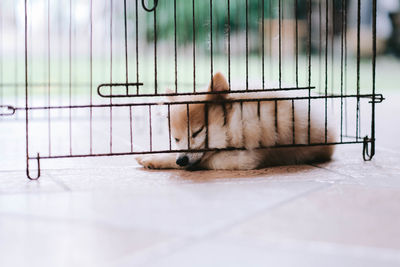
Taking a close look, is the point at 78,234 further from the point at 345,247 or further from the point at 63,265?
the point at 345,247

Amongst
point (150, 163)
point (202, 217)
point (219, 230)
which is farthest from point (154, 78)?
point (219, 230)

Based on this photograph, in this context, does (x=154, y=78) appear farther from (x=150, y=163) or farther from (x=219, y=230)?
(x=219, y=230)

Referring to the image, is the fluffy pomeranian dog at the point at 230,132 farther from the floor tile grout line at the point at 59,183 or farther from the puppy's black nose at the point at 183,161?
the floor tile grout line at the point at 59,183

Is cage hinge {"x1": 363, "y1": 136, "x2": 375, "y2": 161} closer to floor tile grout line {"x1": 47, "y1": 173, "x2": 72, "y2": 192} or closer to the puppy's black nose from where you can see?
the puppy's black nose

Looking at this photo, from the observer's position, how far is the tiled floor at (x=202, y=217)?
123 cm

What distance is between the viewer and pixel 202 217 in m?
1.53

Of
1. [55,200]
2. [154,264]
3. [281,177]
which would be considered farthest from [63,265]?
[281,177]

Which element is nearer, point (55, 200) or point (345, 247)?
point (345, 247)

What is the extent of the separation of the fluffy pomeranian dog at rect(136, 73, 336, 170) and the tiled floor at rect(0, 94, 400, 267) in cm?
10

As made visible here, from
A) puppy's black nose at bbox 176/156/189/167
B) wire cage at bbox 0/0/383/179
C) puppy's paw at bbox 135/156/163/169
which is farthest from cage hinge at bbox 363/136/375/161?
puppy's paw at bbox 135/156/163/169

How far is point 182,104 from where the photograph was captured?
7.81ft

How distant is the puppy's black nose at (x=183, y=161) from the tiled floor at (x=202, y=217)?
0.18 feet

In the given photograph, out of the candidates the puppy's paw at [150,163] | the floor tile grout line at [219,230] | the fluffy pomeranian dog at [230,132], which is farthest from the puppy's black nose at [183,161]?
the floor tile grout line at [219,230]

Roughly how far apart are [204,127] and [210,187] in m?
0.46
